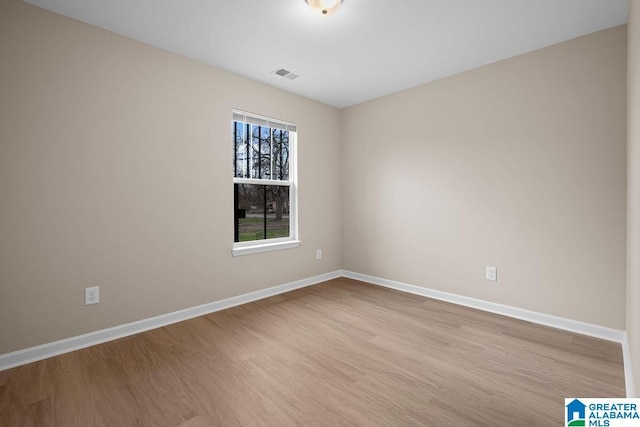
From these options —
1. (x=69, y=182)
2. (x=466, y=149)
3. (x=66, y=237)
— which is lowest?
(x=66, y=237)

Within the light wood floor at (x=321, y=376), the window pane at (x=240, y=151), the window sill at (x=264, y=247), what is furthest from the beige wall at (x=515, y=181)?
the window pane at (x=240, y=151)

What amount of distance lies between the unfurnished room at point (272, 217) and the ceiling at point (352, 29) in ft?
0.07

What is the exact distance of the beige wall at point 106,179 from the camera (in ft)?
6.68

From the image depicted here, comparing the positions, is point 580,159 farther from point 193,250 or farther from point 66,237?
point 66,237

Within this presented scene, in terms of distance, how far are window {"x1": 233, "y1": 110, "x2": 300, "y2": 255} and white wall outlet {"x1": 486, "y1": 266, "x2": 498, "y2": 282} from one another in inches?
87.8

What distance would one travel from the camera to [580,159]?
2.49m

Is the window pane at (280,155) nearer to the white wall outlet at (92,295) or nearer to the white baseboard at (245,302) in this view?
the white baseboard at (245,302)

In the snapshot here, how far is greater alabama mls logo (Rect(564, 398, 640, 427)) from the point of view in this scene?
4.56ft

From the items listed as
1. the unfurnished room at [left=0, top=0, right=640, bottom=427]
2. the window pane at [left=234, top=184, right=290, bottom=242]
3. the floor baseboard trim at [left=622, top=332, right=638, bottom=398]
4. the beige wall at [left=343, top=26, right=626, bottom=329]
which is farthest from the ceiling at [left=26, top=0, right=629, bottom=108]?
the floor baseboard trim at [left=622, top=332, right=638, bottom=398]

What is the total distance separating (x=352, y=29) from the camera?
7.86 ft

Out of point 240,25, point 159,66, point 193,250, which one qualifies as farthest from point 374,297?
point 159,66

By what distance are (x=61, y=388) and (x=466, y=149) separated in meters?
3.91

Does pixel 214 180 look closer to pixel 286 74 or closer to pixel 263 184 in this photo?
pixel 263 184

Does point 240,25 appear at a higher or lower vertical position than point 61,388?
higher
